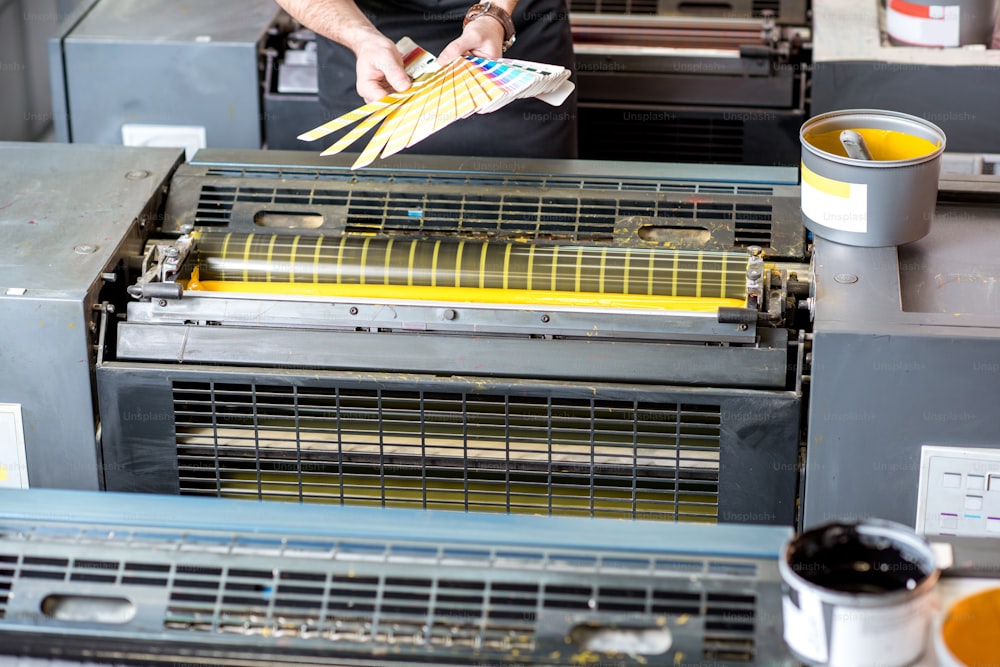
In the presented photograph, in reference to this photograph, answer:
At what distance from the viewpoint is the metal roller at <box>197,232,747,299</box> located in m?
1.83

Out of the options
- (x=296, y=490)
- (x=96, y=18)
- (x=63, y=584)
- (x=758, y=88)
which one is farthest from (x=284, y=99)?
(x=63, y=584)

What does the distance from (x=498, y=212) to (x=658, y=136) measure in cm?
115

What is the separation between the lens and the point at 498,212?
2.06m

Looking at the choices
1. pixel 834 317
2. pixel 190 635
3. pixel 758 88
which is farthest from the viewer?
pixel 758 88

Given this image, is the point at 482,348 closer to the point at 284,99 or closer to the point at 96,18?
the point at 284,99

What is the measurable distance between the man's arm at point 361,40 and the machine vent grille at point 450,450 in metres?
0.57

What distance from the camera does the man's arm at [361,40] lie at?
2.12 m

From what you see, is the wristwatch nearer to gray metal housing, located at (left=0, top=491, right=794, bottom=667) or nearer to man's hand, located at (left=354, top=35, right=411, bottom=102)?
man's hand, located at (left=354, top=35, right=411, bottom=102)

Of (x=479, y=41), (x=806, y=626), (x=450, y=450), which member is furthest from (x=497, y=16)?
(x=806, y=626)

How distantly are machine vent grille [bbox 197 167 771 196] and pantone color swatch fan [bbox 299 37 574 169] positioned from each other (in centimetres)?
6

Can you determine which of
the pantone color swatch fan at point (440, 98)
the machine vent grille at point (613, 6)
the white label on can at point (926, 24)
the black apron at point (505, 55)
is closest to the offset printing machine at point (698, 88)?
the machine vent grille at point (613, 6)

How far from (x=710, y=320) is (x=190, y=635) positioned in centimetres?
83

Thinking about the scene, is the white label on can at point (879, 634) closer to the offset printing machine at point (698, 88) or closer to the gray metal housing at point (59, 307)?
the gray metal housing at point (59, 307)

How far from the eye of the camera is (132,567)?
1.30 m
